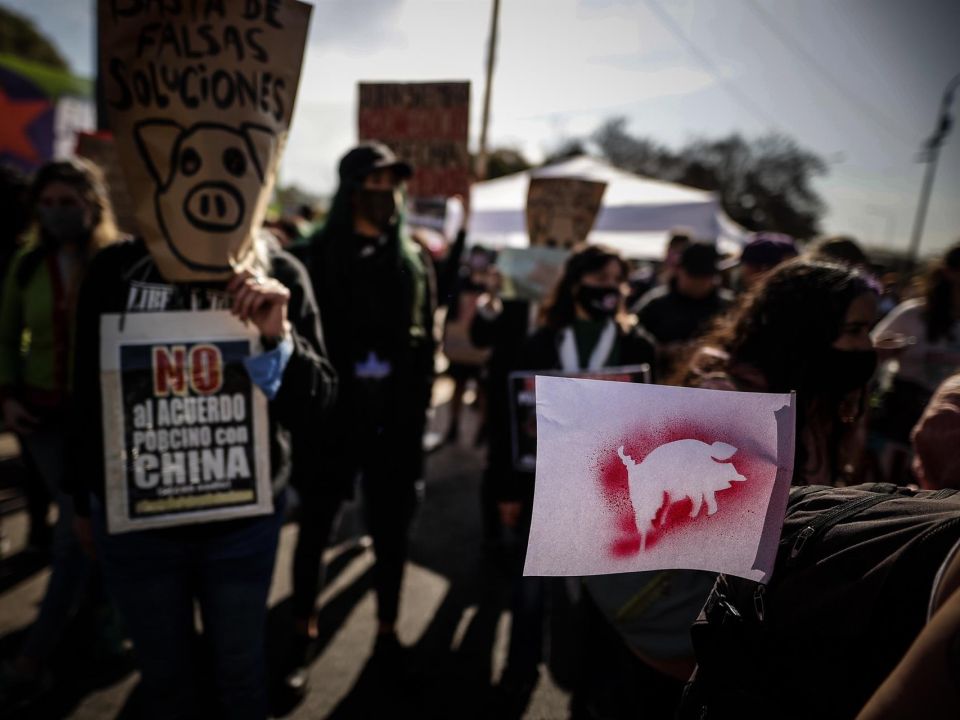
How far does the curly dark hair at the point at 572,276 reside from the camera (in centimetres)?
217

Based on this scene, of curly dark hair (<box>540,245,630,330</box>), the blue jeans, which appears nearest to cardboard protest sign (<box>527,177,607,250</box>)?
curly dark hair (<box>540,245,630,330</box>)

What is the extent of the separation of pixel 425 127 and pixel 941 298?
3.05 m

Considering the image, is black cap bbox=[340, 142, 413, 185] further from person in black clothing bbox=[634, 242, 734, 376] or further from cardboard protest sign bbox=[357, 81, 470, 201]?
person in black clothing bbox=[634, 242, 734, 376]

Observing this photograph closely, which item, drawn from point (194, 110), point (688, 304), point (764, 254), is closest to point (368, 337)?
point (194, 110)

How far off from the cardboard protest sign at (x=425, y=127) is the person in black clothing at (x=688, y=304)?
1.39 m

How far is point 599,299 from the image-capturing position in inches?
85.3

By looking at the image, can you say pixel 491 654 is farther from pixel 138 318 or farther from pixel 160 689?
pixel 138 318

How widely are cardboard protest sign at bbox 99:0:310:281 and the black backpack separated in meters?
1.32

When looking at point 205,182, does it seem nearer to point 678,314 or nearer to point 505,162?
point 678,314

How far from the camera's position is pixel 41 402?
2252 millimetres

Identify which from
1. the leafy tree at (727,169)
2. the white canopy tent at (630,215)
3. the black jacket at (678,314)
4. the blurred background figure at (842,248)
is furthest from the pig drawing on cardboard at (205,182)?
the leafy tree at (727,169)

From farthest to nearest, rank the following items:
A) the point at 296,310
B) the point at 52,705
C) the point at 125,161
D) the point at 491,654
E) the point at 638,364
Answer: the point at 491,654 → the point at 638,364 → the point at 52,705 → the point at 296,310 → the point at 125,161

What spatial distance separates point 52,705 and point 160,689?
3.57 feet

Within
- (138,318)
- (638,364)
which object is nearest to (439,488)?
(638,364)
